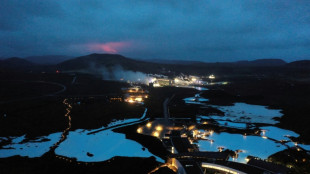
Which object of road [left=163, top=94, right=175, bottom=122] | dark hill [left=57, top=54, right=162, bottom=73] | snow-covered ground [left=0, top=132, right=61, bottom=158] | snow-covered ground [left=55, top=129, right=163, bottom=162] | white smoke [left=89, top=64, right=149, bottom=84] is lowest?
snow-covered ground [left=55, top=129, right=163, bottom=162]

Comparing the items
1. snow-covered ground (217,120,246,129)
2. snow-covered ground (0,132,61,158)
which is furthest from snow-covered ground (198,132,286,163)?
snow-covered ground (0,132,61,158)

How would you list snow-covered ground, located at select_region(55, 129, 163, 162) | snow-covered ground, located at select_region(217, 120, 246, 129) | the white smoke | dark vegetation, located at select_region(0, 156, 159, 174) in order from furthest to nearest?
1. the white smoke
2. snow-covered ground, located at select_region(217, 120, 246, 129)
3. snow-covered ground, located at select_region(55, 129, 163, 162)
4. dark vegetation, located at select_region(0, 156, 159, 174)

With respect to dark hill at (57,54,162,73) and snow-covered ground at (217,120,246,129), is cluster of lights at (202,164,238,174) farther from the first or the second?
dark hill at (57,54,162,73)

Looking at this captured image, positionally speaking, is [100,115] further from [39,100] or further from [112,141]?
[39,100]

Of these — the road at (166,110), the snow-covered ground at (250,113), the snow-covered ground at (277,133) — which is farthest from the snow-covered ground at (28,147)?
the snow-covered ground at (250,113)

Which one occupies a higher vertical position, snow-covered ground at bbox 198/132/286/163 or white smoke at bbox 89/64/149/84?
white smoke at bbox 89/64/149/84

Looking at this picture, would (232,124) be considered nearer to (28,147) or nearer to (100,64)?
(28,147)
